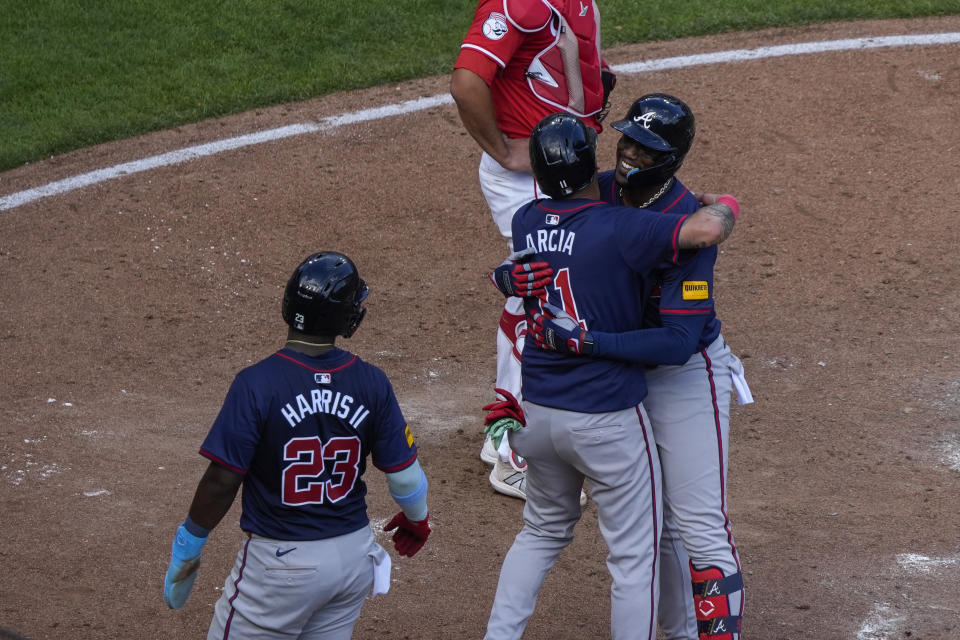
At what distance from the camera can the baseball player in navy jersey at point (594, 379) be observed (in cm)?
362

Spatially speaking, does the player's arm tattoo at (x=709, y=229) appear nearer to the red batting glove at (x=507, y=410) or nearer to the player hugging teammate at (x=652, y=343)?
the player hugging teammate at (x=652, y=343)

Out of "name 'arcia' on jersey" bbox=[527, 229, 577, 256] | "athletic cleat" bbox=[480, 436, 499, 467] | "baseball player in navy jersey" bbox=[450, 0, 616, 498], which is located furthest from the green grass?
"name 'arcia' on jersey" bbox=[527, 229, 577, 256]

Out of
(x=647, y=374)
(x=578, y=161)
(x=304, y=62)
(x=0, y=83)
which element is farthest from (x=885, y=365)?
(x=0, y=83)

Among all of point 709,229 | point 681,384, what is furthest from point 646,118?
point 681,384

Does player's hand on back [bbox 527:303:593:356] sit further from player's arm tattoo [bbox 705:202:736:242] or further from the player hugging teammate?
player's arm tattoo [bbox 705:202:736:242]

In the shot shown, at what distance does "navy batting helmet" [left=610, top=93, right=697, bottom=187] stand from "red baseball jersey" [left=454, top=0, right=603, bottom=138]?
1.28 metres

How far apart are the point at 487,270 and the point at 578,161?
11.6 ft

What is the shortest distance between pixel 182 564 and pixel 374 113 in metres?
5.89

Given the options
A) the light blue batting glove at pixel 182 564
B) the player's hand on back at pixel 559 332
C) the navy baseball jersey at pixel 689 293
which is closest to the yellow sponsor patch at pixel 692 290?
the navy baseball jersey at pixel 689 293

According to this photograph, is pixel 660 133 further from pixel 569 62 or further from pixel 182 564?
pixel 182 564

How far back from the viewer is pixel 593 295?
3.67m

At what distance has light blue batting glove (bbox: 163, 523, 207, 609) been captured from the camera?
334cm

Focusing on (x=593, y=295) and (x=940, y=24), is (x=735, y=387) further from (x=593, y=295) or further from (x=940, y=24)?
(x=940, y=24)

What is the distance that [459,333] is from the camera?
21.9ft
